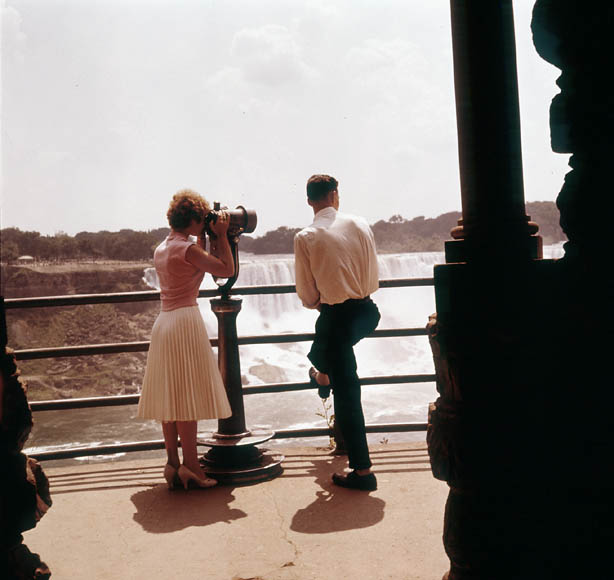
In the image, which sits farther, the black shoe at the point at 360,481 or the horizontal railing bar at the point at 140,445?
the horizontal railing bar at the point at 140,445

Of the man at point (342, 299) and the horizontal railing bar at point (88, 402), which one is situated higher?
the man at point (342, 299)

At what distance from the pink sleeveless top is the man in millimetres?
656

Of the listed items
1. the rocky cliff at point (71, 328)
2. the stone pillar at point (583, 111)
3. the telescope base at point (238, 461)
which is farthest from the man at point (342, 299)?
the rocky cliff at point (71, 328)

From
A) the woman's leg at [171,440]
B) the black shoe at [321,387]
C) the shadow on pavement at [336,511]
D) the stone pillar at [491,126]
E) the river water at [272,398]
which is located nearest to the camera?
the stone pillar at [491,126]

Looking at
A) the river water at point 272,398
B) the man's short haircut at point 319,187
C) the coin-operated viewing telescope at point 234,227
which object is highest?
the man's short haircut at point 319,187

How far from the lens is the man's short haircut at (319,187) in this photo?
4.12m

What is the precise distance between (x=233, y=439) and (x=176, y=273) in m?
1.16

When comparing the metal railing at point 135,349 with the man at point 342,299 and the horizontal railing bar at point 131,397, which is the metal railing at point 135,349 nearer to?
the horizontal railing bar at point 131,397

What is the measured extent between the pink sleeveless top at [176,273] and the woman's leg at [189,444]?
2.36ft

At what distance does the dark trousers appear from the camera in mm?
4008

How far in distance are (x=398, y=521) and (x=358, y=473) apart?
0.56m

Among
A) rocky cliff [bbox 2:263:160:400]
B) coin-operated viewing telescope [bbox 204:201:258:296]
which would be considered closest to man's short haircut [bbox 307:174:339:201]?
coin-operated viewing telescope [bbox 204:201:258:296]

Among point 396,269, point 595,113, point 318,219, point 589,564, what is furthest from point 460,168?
point 396,269

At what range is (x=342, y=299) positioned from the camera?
156 inches
